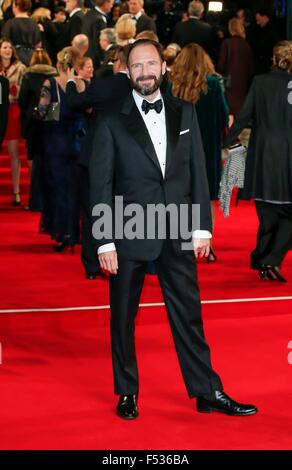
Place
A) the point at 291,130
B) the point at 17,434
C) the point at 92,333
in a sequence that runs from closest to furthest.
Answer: the point at 17,434, the point at 92,333, the point at 291,130

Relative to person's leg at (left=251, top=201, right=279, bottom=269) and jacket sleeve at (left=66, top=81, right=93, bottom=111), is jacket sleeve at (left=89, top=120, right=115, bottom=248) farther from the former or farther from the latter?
person's leg at (left=251, top=201, right=279, bottom=269)

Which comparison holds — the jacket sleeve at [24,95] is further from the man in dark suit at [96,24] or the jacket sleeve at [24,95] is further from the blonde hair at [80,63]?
the man in dark suit at [96,24]

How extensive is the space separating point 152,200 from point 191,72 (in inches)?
164

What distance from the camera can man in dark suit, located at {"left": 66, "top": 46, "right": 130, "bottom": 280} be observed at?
8.87m

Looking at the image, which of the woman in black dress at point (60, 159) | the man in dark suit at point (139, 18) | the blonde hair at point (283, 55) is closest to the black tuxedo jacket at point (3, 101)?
the woman in black dress at point (60, 159)

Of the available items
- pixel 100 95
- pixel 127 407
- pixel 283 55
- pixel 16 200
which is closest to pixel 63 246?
pixel 100 95

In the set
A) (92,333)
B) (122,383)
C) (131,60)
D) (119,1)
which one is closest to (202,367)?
(122,383)

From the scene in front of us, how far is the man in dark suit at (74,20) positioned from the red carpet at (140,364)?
7552mm

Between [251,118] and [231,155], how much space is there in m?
0.36

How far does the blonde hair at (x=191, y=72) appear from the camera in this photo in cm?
968

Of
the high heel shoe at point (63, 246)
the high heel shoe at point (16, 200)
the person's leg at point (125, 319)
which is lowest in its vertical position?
the high heel shoe at point (16, 200)

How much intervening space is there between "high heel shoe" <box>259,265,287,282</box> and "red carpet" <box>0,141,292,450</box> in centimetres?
14

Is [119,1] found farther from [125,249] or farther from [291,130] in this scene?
[125,249]

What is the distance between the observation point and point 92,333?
762 cm
